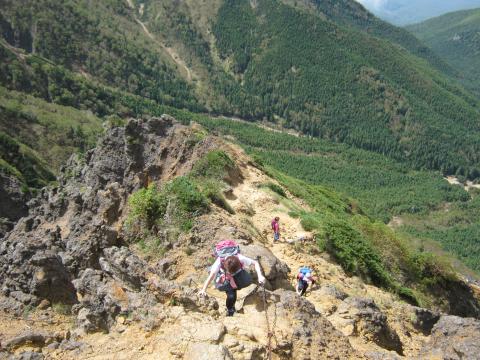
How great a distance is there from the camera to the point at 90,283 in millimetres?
18156

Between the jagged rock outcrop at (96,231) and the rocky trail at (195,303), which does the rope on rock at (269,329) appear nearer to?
the rocky trail at (195,303)

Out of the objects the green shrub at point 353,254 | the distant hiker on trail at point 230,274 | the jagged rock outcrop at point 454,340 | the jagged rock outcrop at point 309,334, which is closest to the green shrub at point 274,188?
the green shrub at point 353,254

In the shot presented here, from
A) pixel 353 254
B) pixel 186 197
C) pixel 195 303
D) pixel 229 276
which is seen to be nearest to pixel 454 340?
pixel 229 276

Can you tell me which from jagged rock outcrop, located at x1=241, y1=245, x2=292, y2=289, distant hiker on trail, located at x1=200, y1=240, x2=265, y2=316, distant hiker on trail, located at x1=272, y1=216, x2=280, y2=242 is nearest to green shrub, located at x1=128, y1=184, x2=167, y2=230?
jagged rock outcrop, located at x1=241, y1=245, x2=292, y2=289

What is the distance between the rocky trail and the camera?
544 inches

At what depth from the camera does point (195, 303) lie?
15266mm

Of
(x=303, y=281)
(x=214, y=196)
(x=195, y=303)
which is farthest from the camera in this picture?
(x=214, y=196)

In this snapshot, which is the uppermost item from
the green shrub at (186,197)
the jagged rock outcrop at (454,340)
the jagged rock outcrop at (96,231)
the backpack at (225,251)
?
the backpack at (225,251)

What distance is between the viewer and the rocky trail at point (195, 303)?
13.8 m

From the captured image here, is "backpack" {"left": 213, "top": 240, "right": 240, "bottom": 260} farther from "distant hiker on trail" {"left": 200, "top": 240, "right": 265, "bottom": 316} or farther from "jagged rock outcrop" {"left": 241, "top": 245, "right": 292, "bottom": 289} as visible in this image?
"jagged rock outcrop" {"left": 241, "top": 245, "right": 292, "bottom": 289}

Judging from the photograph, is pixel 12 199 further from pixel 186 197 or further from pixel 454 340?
pixel 454 340

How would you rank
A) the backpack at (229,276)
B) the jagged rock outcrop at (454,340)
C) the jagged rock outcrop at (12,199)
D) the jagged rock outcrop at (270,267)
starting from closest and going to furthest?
the backpack at (229,276) → the jagged rock outcrop at (454,340) → the jagged rock outcrop at (270,267) → the jagged rock outcrop at (12,199)

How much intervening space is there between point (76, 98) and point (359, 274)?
184212mm

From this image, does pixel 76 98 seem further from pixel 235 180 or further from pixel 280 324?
pixel 280 324
